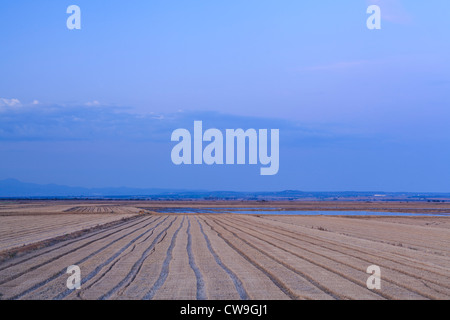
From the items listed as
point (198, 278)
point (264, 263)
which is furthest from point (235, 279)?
point (264, 263)

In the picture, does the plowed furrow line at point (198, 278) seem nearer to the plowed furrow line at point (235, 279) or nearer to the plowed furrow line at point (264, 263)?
the plowed furrow line at point (235, 279)

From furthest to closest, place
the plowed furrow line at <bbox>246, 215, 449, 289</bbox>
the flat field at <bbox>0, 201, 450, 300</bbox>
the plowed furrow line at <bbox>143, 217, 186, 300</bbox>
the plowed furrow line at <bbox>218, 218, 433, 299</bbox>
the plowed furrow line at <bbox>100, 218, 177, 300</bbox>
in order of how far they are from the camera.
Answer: the plowed furrow line at <bbox>246, 215, 449, 289</bbox> → the plowed furrow line at <bbox>218, 218, 433, 299</bbox> → the flat field at <bbox>0, 201, 450, 300</bbox> → the plowed furrow line at <bbox>100, 218, 177, 300</bbox> → the plowed furrow line at <bbox>143, 217, 186, 300</bbox>

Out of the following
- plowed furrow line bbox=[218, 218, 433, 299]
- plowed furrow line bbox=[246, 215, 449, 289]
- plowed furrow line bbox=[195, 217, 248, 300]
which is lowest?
plowed furrow line bbox=[246, 215, 449, 289]

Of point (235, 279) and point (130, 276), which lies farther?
point (130, 276)

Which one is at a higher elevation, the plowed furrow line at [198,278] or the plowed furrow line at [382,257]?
the plowed furrow line at [198,278]

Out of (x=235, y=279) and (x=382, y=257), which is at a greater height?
(x=235, y=279)

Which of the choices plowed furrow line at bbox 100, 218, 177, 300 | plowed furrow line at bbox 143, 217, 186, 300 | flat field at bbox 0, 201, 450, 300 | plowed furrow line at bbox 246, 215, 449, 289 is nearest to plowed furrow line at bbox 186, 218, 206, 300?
flat field at bbox 0, 201, 450, 300

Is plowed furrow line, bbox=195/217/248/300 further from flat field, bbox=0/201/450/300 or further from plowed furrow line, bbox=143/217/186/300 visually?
plowed furrow line, bbox=143/217/186/300

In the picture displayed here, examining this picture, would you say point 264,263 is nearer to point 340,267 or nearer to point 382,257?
point 340,267

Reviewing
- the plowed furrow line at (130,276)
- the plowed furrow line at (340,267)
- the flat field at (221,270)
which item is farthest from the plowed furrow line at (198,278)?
the plowed furrow line at (340,267)

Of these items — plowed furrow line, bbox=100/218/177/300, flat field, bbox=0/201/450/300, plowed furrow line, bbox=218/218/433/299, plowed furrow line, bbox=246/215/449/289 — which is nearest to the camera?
plowed furrow line, bbox=100/218/177/300
